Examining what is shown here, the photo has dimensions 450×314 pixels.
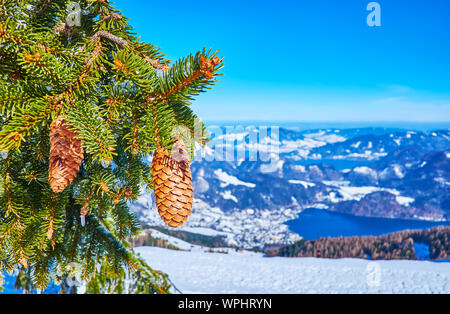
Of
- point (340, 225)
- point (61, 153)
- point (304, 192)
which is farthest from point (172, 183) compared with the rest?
point (304, 192)

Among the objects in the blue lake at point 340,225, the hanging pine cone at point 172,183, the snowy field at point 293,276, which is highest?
the hanging pine cone at point 172,183

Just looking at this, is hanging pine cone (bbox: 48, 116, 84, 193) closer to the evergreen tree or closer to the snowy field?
the evergreen tree

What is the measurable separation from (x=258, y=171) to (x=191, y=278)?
152 metres

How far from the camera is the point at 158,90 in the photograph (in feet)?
2.28

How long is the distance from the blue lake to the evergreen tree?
74742 mm

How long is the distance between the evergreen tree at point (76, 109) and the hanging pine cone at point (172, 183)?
3cm

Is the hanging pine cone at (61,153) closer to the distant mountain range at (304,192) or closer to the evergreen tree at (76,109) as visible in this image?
the evergreen tree at (76,109)

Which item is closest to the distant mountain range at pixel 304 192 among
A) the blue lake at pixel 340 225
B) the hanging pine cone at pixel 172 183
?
the blue lake at pixel 340 225

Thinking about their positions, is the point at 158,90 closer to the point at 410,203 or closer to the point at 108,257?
the point at 108,257

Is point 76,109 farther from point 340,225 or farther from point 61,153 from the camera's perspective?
point 340,225

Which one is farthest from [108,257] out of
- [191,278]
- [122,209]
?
[191,278]

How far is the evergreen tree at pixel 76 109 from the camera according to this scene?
65 cm

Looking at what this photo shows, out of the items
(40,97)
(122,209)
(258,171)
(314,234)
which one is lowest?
(314,234)

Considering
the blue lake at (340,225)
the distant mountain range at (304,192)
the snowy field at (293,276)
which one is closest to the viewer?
the snowy field at (293,276)
